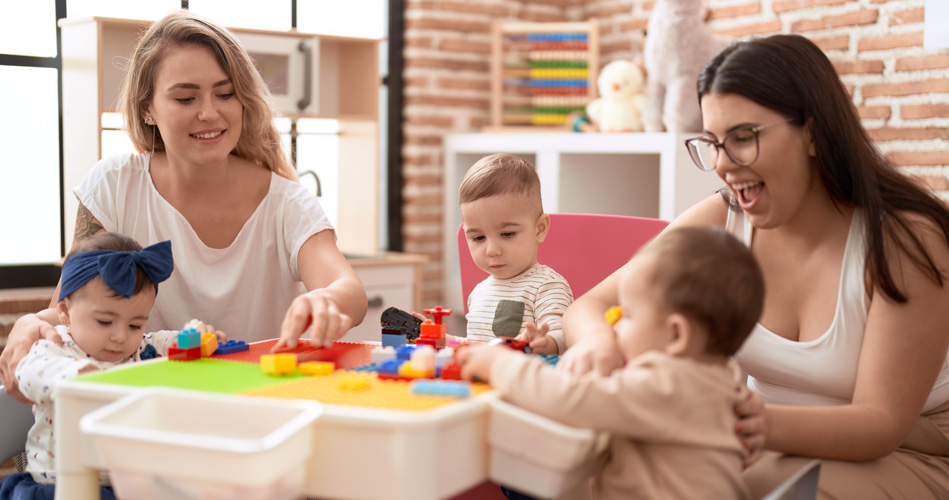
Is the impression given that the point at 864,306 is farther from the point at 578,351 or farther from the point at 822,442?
the point at 578,351

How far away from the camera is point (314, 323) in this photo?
4.76ft

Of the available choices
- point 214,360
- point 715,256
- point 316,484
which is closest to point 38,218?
point 214,360

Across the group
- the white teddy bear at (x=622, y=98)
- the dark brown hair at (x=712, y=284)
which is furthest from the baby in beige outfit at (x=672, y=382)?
the white teddy bear at (x=622, y=98)

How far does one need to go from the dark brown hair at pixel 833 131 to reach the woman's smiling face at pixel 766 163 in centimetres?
2

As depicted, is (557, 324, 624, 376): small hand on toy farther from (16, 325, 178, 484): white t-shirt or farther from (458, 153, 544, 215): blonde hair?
(16, 325, 178, 484): white t-shirt

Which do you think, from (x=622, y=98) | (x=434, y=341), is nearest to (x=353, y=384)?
(x=434, y=341)

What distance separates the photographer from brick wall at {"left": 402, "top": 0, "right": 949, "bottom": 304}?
3.03 metres

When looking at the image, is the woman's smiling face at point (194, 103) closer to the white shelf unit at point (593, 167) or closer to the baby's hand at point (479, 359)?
the baby's hand at point (479, 359)

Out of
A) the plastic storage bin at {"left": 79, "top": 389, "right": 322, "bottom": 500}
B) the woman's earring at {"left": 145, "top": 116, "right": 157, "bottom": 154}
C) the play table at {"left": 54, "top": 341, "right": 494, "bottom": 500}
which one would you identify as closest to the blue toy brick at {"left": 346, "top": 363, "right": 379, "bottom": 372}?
the play table at {"left": 54, "top": 341, "right": 494, "bottom": 500}

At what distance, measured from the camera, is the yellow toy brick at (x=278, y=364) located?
51.8 inches

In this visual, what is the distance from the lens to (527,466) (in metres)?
1.11

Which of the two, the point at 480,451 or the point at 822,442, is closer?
the point at 480,451

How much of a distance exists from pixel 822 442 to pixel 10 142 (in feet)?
9.90

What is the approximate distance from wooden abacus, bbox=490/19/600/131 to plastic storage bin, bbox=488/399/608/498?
2884 millimetres
